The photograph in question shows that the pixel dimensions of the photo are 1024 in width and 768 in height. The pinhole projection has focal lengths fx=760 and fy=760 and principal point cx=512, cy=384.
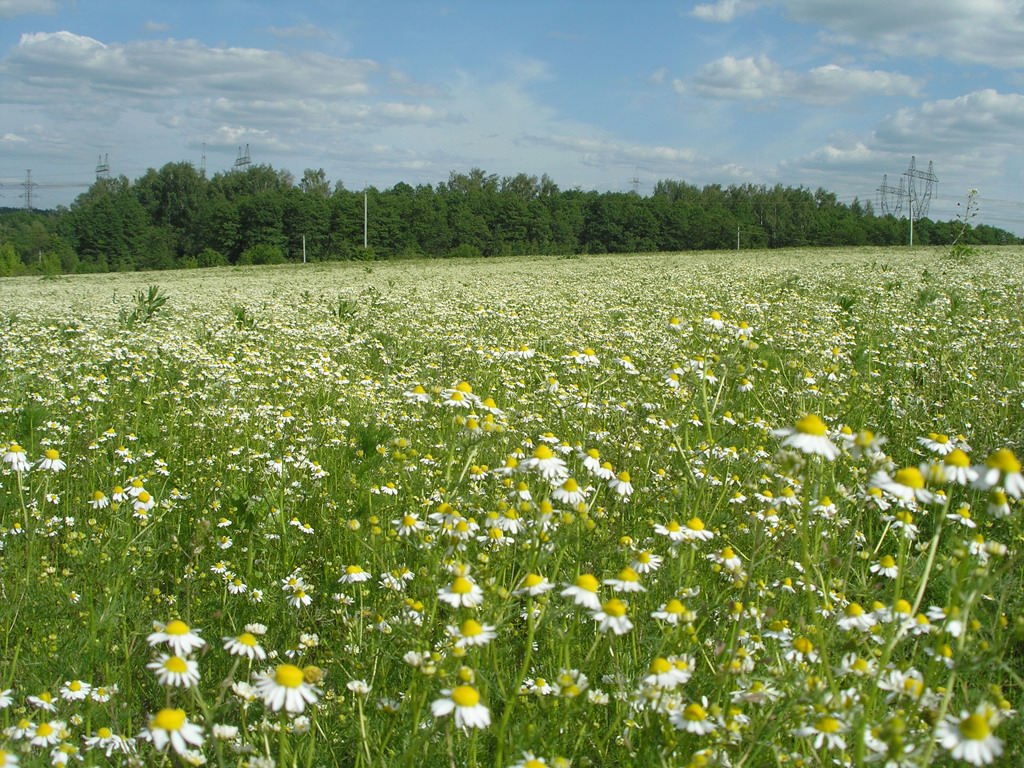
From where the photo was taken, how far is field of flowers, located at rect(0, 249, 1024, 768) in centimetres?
179

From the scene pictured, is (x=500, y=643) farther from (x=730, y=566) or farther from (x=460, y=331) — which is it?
(x=460, y=331)

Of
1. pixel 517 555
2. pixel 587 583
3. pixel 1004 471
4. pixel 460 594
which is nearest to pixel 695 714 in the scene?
pixel 587 583

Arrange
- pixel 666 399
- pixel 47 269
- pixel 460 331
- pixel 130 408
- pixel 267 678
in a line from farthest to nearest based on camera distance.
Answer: pixel 47 269
pixel 460 331
pixel 130 408
pixel 666 399
pixel 267 678

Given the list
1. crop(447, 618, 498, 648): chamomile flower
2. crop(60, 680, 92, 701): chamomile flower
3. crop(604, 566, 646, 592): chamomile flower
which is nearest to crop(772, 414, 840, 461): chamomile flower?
crop(604, 566, 646, 592): chamomile flower

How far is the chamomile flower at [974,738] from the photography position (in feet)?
4.22

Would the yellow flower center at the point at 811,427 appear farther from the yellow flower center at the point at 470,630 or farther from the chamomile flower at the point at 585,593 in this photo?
the yellow flower center at the point at 470,630

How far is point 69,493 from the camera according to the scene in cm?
414

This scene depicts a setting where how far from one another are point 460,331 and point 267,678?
259 inches

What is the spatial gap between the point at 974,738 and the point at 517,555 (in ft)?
6.09

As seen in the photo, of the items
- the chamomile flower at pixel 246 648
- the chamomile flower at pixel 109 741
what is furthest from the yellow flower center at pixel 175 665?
the chamomile flower at pixel 109 741

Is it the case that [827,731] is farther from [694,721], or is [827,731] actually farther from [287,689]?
[287,689]

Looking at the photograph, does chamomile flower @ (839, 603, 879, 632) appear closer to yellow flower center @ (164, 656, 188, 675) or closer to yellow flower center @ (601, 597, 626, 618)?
yellow flower center @ (601, 597, 626, 618)

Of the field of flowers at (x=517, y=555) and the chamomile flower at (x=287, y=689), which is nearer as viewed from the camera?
the chamomile flower at (x=287, y=689)

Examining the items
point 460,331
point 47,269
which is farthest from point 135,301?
point 47,269
